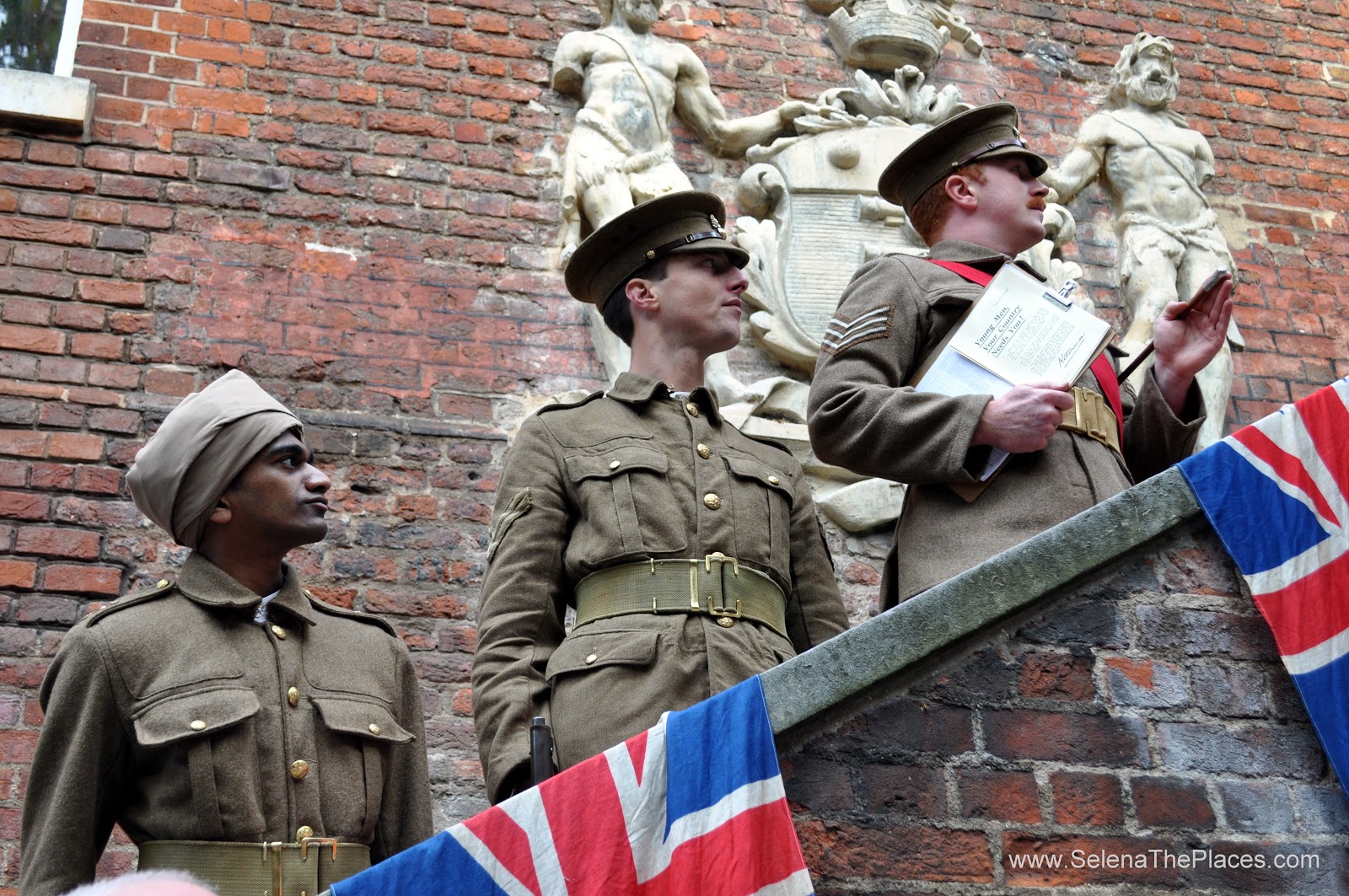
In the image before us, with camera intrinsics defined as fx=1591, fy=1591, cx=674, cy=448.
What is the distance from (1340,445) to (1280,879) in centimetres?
73

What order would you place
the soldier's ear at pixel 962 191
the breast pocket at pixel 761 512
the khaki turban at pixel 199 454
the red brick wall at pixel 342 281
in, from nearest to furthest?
the khaki turban at pixel 199 454 → the breast pocket at pixel 761 512 → the soldier's ear at pixel 962 191 → the red brick wall at pixel 342 281

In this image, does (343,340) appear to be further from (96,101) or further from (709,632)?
(709,632)

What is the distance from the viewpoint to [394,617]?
4.47 m

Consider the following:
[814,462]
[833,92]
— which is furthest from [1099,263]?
[814,462]

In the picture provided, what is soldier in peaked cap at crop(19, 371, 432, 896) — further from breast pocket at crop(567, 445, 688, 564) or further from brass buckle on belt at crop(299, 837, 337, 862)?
breast pocket at crop(567, 445, 688, 564)

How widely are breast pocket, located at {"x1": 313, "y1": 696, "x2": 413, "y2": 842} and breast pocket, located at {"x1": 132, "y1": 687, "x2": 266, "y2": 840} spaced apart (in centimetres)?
12

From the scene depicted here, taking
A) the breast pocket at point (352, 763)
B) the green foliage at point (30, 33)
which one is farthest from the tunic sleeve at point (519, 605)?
the green foliage at point (30, 33)

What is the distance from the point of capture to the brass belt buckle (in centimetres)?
289

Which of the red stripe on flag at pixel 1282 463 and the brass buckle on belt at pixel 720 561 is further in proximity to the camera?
the brass buckle on belt at pixel 720 561

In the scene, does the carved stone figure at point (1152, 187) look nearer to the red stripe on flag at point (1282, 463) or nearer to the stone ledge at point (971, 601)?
the red stripe on flag at point (1282, 463)

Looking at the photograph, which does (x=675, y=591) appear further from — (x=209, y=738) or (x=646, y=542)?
(x=209, y=738)

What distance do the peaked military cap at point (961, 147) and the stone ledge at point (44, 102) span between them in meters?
2.72

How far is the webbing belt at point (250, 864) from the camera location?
2492 millimetres

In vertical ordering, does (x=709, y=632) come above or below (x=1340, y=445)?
below
